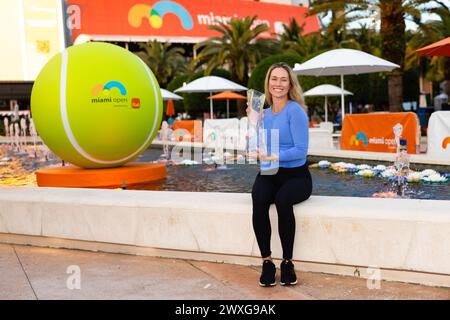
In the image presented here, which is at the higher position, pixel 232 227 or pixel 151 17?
pixel 151 17

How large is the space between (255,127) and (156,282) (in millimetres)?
1554

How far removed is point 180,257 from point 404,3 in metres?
18.7

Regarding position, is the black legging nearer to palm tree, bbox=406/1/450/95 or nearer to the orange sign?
palm tree, bbox=406/1/450/95

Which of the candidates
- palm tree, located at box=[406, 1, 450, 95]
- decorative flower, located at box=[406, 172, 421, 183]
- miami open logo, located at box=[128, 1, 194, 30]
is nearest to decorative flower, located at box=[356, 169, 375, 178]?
decorative flower, located at box=[406, 172, 421, 183]

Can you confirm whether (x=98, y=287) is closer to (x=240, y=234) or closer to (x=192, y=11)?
(x=240, y=234)

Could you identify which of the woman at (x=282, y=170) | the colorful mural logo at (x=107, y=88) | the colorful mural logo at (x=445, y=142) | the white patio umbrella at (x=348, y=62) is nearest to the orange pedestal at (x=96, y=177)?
the colorful mural logo at (x=107, y=88)

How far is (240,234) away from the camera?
4.96 m

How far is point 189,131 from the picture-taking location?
21312 mm

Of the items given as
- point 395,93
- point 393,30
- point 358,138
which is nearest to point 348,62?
point 358,138

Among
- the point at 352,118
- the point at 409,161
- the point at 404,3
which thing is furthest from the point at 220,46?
the point at 409,161

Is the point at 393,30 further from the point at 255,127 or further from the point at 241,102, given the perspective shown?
the point at 255,127

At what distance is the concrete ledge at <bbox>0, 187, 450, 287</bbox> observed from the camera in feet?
14.0

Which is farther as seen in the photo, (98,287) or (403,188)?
(403,188)

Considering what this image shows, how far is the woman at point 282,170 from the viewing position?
450 cm
